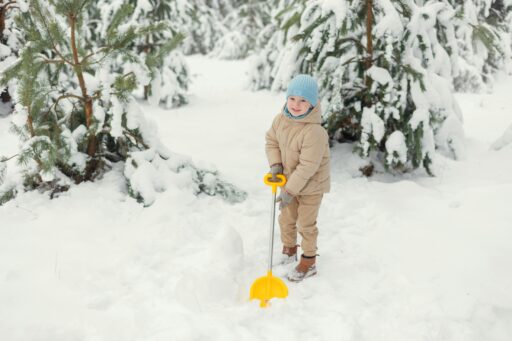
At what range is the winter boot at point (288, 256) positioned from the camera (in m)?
3.68

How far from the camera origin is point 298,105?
10.2 feet

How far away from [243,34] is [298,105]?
2090cm

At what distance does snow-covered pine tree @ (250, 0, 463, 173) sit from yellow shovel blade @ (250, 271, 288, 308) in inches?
97.2

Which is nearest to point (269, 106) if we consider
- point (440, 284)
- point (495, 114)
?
point (495, 114)

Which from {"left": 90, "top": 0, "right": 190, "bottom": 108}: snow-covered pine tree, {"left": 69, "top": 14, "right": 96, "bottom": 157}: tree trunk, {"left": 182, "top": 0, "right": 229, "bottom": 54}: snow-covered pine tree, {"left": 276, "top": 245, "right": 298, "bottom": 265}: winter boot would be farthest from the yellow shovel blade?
{"left": 182, "top": 0, "right": 229, "bottom": 54}: snow-covered pine tree

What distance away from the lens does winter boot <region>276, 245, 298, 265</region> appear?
368 centimetres

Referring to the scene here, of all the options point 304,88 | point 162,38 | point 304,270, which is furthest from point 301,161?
point 162,38

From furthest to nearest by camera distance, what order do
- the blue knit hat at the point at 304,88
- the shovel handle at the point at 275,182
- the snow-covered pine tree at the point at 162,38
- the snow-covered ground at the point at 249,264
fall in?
the snow-covered pine tree at the point at 162,38, the shovel handle at the point at 275,182, the blue knit hat at the point at 304,88, the snow-covered ground at the point at 249,264

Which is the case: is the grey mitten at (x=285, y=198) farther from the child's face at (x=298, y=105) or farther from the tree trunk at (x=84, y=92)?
the tree trunk at (x=84, y=92)

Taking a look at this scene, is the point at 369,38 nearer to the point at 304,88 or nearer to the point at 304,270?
the point at 304,88

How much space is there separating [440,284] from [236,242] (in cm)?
173

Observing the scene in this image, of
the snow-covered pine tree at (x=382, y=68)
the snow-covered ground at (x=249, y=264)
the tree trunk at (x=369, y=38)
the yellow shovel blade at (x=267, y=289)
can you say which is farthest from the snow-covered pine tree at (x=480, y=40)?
the yellow shovel blade at (x=267, y=289)

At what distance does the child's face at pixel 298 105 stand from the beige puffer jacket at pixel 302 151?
57 mm

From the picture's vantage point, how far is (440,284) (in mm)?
3229
